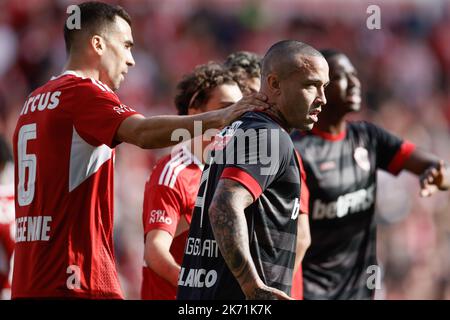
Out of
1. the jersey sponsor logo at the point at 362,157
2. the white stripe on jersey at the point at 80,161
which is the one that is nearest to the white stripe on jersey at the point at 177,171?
the white stripe on jersey at the point at 80,161

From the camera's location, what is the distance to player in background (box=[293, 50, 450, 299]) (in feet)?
23.4

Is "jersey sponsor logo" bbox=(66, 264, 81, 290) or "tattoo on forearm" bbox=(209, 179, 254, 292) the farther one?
"jersey sponsor logo" bbox=(66, 264, 81, 290)

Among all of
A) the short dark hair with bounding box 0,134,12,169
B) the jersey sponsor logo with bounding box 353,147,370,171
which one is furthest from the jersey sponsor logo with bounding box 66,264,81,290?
the short dark hair with bounding box 0,134,12,169

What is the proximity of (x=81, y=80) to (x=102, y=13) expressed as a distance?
0.55m

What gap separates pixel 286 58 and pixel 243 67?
81.1 inches

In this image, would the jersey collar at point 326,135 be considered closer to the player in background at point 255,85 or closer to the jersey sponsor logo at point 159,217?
the player in background at point 255,85

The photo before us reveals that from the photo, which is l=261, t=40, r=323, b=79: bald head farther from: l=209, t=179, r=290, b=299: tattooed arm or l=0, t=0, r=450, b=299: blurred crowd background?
l=0, t=0, r=450, b=299: blurred crowd background

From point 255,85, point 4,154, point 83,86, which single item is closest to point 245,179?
point 83,86

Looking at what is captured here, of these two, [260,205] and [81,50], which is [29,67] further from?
[260,205]

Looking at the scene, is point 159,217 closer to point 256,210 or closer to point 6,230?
point 256,210

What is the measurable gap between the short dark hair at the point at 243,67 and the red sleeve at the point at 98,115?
1854mm

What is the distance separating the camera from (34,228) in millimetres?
4914

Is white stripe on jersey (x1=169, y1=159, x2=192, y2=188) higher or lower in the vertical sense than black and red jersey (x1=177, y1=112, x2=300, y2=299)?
higher

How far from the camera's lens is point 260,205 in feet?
14.6
